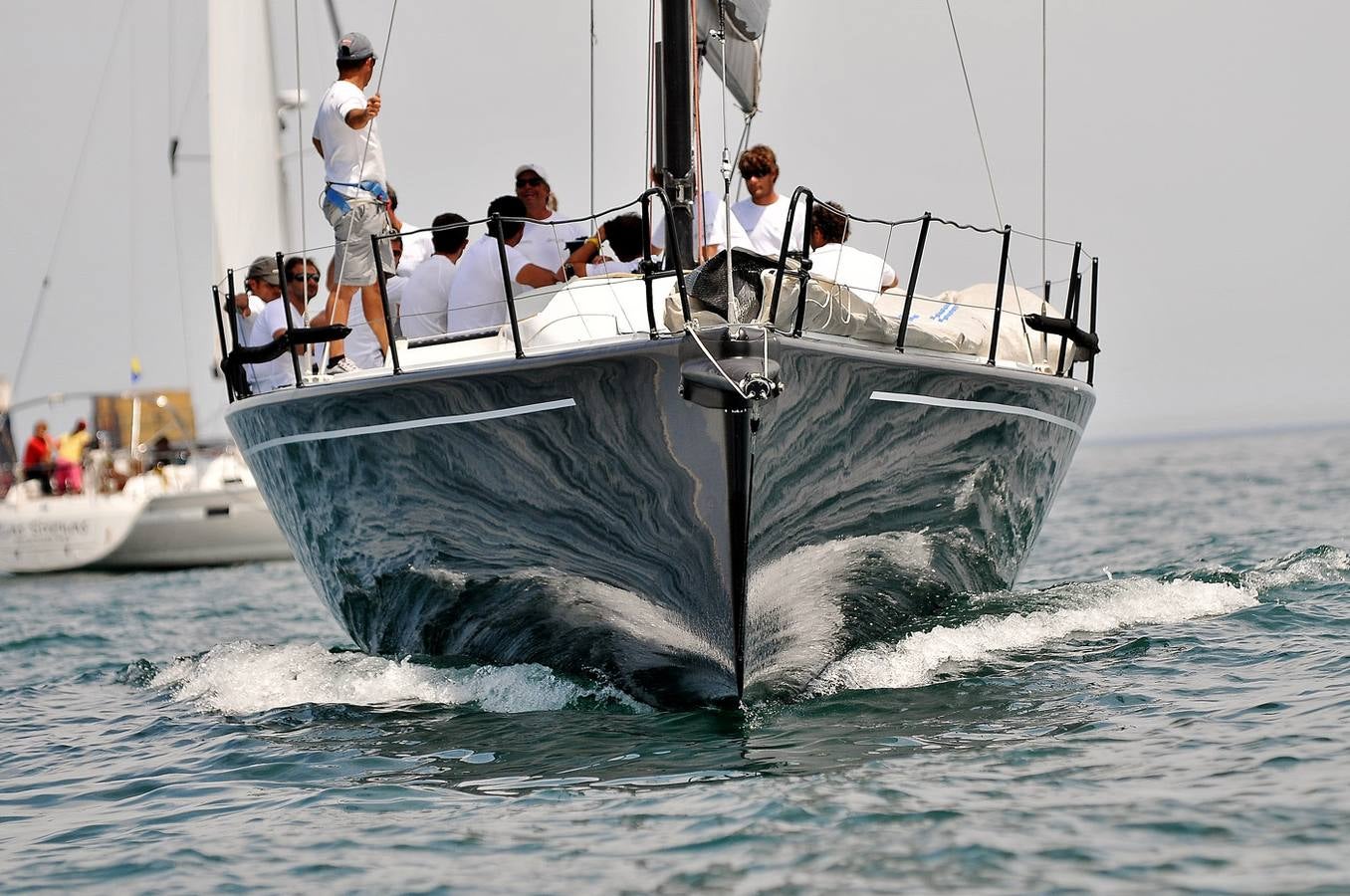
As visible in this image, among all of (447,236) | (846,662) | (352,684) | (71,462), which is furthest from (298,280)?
(71,462)

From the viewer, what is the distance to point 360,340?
25.4 ft

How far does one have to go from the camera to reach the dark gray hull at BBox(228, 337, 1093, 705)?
5.94 metres

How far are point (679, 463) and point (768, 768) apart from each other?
3.98ft

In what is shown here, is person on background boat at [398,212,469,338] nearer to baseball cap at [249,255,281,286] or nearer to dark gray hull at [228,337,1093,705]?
dark gray hull at [228,337,1093,705]

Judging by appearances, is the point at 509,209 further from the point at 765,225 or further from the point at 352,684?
the point at 352,684

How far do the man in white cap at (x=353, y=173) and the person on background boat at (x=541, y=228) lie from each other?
706mm

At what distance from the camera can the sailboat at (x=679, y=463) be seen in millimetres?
5855

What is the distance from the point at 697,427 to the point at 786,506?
1.82ft

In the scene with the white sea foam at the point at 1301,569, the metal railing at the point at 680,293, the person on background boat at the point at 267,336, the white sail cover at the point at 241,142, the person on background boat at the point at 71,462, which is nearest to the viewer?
the metal railing at the point at 680,293

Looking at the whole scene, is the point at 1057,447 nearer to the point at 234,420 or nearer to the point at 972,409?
the point at 972,409

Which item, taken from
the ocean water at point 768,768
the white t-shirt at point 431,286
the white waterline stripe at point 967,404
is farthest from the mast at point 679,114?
the ocean water at point 768,768

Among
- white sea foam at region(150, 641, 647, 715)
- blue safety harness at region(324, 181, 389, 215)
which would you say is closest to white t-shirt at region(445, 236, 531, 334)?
blue safety harness at region(324, 181, 389, 215)

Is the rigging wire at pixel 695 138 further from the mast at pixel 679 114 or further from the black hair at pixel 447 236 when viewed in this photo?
the black hair at pixel 447 236

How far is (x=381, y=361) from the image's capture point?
7465 mm
